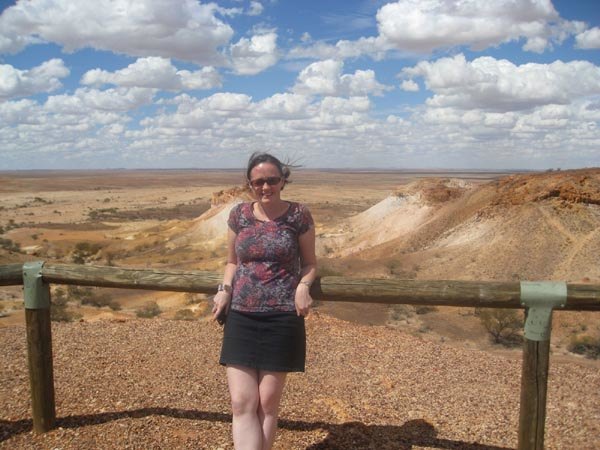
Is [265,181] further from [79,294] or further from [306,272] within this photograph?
[79,294]

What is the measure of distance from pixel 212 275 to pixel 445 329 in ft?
31.5

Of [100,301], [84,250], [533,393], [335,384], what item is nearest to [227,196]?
[84,250]

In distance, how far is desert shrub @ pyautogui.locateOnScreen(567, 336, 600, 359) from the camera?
10.4 meters

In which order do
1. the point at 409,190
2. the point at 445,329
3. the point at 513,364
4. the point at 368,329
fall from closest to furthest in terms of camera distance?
the point at 513,364
the point at 368,329
the point at 445,329
the point at 409,190

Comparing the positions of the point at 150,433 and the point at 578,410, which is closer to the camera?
the point at 150,433

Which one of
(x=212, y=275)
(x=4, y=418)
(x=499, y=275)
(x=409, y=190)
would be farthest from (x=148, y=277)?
(x=409, y=190)

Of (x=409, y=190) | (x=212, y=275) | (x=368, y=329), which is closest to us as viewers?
(x=212, y=275)

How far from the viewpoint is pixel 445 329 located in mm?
12547

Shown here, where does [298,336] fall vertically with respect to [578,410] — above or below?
above

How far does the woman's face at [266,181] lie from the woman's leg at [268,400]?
1059 millimetres

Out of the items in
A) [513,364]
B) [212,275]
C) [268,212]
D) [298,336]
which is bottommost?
[513,364]

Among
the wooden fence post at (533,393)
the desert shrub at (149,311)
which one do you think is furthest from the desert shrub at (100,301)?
the wooden fence post at (533,393)

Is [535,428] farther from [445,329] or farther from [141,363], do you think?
[445,329]

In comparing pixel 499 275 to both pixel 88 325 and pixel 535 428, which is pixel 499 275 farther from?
pixel 535 428
